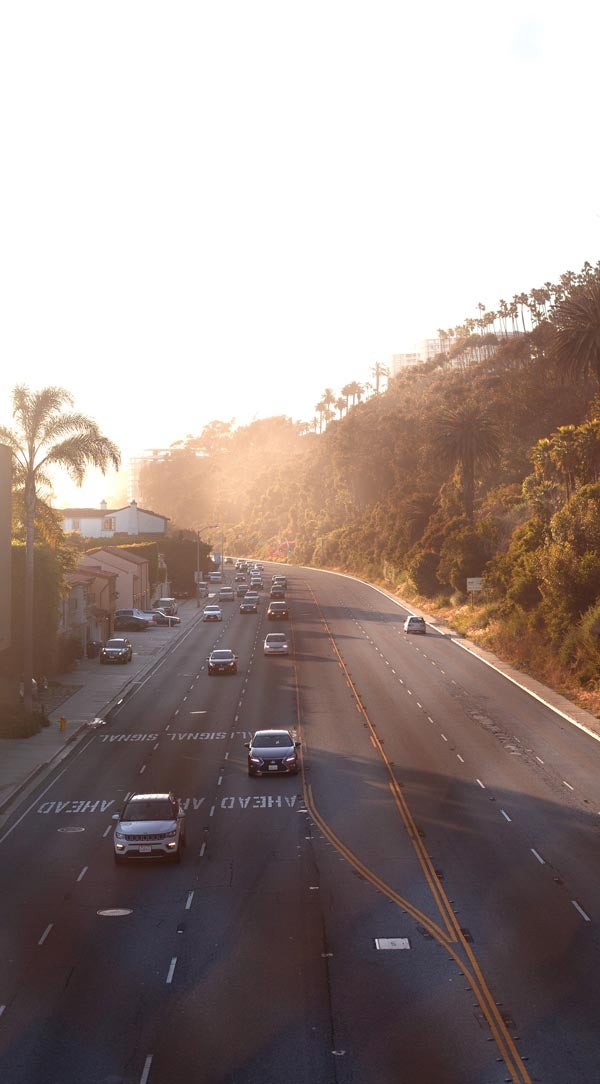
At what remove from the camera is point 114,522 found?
14975 centimetres

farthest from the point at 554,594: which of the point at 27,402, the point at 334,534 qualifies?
the point at 334,534

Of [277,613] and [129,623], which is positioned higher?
[277,613]

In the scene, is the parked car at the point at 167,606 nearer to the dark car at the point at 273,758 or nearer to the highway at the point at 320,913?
the highway at the point at 320,913

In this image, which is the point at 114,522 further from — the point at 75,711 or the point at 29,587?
the point at 29,587

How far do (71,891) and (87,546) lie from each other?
9780cm

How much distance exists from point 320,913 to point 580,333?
5442cm

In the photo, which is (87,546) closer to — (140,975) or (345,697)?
(345,697)

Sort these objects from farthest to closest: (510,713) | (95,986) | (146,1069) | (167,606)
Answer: (167,606), (510,713), (95,986), (146,1069)

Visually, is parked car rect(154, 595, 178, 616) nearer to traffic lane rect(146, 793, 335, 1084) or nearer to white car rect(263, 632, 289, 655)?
white car rect(263, 632, 289, 655)

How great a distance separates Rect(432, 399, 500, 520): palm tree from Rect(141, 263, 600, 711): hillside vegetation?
5.6 inches

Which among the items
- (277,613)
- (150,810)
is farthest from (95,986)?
(277,613)

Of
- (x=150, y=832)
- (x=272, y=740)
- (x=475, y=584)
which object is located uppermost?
(x=475, y=584)

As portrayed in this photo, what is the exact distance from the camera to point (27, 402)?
49.8 meters

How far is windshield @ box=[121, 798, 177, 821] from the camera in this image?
26.2 m
